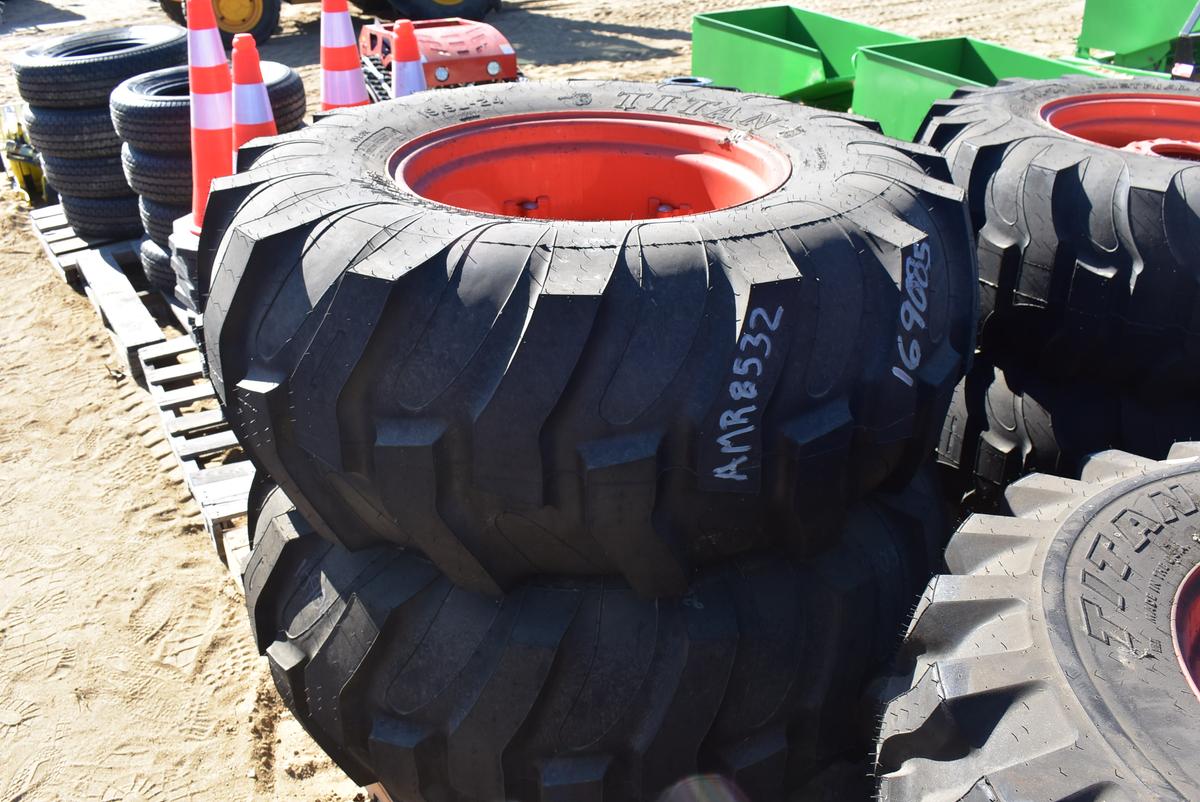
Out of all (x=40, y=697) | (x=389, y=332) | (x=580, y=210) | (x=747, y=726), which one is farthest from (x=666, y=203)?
(x=40, y=697)

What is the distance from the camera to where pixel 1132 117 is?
3.19m

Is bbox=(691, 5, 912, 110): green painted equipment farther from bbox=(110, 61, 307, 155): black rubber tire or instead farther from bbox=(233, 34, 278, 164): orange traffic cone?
bbox=(233, 34, 278, 164): orange traffic cone

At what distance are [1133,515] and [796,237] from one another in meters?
0.74

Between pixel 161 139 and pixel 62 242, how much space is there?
159cm

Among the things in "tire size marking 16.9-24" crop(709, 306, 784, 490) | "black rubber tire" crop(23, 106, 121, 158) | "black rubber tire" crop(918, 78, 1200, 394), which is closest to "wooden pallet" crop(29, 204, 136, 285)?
"black rubber tire" crop(23, 106, 121, 158)

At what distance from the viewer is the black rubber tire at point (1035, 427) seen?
2.60m

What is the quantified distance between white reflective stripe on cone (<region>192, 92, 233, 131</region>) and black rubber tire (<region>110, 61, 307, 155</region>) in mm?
448

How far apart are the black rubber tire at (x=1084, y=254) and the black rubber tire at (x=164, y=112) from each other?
3.30 meters

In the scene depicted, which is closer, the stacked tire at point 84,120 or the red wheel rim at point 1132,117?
the red wheel rim at point 1132,117

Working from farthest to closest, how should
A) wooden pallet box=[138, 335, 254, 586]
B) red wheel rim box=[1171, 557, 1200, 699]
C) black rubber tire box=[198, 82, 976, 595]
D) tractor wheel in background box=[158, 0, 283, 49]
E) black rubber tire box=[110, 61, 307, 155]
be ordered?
tractor wheel in background box=[158, 0, 283, 49], black rubber tire box=[110, 61, 307, 155], wooden pallet box=[138, 335, 254, 586], black rubber tire box=[198, 82, 976, 595], red wheel rim box=[1171, 557, 1200, 699]

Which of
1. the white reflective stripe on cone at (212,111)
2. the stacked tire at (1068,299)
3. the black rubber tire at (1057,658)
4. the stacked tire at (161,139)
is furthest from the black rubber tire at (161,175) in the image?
the black rubber tire at (1057,658)

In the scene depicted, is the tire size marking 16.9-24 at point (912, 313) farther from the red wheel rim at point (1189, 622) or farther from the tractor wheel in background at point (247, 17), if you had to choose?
the tractor wheel in background at point (247, 17)

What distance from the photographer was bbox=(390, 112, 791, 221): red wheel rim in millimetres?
2523

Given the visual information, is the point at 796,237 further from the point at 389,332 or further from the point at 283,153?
the point at 283,153
